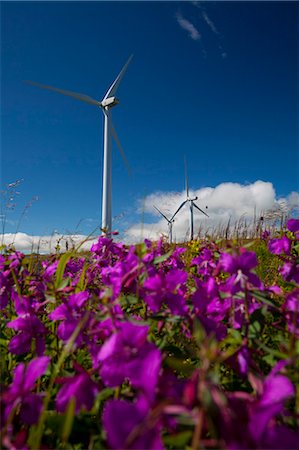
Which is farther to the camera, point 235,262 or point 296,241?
point 296,241

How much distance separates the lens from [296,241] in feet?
6.69

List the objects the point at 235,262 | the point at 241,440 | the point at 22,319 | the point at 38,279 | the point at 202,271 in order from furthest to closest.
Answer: the point at 202,271, the point at 38,279, the point at 22,319, the point at 235,262, the point at 241,440

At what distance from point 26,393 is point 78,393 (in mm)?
122

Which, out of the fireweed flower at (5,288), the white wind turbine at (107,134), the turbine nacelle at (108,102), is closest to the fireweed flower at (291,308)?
the fireweed flower at (5,288)

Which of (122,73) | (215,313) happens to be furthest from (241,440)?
(122,73)

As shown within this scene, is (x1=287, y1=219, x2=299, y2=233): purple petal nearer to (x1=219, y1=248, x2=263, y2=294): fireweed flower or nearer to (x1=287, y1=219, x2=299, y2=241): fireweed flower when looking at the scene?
(x1=287, y1=219, x2=299, y2=241): fireweed flower

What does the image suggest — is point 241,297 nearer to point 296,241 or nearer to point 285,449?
point 285,449

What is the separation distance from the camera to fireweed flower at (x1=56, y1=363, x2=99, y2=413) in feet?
2.71

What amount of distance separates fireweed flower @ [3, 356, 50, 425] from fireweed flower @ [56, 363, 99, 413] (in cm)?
5

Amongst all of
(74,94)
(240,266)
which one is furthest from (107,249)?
(74,94)

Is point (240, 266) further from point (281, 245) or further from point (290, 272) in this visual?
point (281, 245)

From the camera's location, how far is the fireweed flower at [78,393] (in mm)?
826

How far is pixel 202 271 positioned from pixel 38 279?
0.85 meters

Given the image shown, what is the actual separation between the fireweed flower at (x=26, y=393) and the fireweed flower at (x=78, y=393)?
0.18ft
